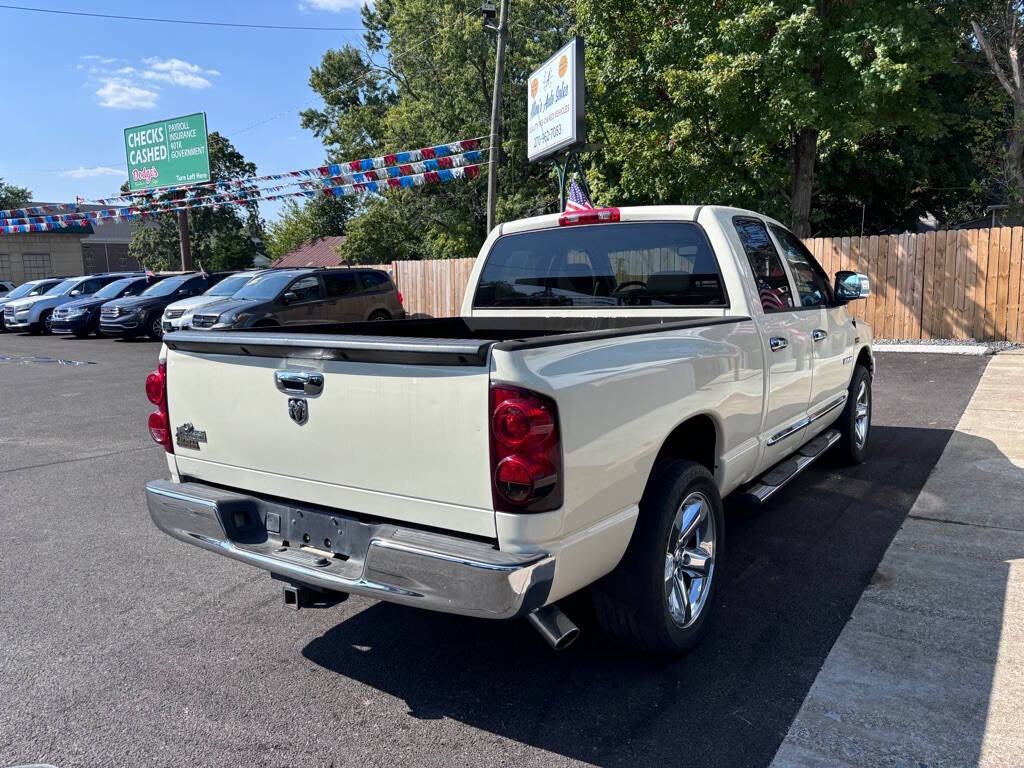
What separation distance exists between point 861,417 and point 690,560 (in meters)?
3.72

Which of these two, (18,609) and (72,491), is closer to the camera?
(18,609)

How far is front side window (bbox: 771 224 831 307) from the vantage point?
4.96 m

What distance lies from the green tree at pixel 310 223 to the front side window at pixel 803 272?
5604 cm

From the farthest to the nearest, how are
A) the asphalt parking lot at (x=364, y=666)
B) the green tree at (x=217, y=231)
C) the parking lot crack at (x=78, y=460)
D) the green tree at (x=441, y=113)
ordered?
the green tree at (x=217, y=231) → the green tree at (x=441, y=113) → the parking lot crack at (x=78, y=460) → the asphalt parking lot at (x=364, y=666)

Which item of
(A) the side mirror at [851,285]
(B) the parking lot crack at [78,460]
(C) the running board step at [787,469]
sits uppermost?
(A) the side mirror at [851,285]

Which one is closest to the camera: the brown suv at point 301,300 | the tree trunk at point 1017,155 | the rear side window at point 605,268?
the rear side window at point 605,268

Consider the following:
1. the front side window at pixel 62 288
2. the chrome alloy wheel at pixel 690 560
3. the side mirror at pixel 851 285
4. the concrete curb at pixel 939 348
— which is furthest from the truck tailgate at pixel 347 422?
the front side window at pixel 62 288

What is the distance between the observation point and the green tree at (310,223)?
60.5 metres

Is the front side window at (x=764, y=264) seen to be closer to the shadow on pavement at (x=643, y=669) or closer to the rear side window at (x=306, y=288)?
the shadow on pavement at (x=643, y=669)

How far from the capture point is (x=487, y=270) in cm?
504

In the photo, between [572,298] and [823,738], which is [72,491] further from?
[823,738]

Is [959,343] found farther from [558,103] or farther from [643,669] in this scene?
[643,669]

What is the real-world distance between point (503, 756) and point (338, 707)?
Result: 2.38 ft

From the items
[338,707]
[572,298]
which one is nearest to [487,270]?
[572,298]
